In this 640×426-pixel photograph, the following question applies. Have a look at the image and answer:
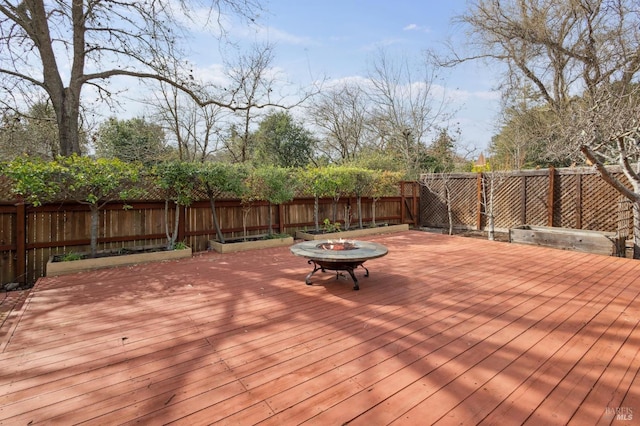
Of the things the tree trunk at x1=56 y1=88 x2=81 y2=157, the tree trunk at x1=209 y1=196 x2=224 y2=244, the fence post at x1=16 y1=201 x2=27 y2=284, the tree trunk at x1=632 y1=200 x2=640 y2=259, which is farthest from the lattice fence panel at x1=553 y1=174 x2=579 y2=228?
the tree trunk at x1=56 y1=88 x2=81 y2=157

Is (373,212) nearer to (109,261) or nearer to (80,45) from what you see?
(109,261)

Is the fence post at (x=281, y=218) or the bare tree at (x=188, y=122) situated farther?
the bare tree at (x=188, y=122)

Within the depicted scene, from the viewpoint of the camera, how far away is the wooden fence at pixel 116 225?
4.52 meters

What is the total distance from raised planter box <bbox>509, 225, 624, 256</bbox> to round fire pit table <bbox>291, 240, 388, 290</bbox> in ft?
15.0

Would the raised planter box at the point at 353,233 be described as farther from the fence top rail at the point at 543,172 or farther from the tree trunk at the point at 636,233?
the tree trunk at the point at 636,233

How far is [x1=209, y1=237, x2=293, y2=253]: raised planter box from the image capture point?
20.1ft

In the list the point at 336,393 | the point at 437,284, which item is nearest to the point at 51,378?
the point at 336,393

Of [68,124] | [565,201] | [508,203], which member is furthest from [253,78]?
[565,201]

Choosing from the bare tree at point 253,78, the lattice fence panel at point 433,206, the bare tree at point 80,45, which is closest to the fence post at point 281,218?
the bare tree at point 80,45

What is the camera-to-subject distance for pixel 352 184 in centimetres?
802

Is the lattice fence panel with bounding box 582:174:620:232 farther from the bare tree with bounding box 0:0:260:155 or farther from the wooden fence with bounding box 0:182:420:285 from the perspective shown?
the bare tree with bounding box 0:0:260:155

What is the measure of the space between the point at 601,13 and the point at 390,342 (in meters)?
11.8

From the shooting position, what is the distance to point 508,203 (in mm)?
8578

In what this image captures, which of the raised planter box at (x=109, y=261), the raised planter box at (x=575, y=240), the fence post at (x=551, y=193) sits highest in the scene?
the fence post at (x=551, y=193)
